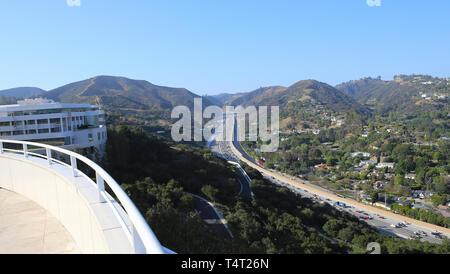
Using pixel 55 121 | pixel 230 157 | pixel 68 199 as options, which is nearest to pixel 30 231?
pixel 68 199

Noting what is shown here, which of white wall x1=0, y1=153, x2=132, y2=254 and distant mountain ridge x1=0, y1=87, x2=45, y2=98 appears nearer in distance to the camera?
white wall x1=0, y1=153, x2=132, y2=254

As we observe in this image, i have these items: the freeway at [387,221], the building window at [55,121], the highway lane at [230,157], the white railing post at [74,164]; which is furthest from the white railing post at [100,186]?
the freeway at [387,221]

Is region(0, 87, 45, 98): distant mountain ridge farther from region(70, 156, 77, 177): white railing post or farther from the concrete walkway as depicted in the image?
region(70, 156, 77, 177): white railing post

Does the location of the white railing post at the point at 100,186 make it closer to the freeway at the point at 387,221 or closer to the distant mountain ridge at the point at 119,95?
the freeway at the point at 387,221

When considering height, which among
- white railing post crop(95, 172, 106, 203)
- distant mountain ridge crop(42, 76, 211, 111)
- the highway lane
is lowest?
the highway lane

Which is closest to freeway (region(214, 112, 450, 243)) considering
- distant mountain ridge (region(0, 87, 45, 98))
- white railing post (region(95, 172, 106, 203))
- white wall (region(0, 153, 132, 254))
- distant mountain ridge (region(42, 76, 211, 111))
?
white wall (region(0, 153, 132, 254))


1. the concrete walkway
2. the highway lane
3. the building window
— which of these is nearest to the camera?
the concrete walkway

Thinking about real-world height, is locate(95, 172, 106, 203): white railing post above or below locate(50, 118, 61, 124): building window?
below

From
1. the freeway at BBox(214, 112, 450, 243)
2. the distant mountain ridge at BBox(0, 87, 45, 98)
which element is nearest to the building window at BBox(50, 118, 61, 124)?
the freeway at BBox(214, 112, 450, 243)

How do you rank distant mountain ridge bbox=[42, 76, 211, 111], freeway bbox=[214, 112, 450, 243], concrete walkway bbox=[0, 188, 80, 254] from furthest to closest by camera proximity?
1. distant mountain ridge bbox=[42, 76, 211, 111]
2. freeway bbox=[214, 112, 450, 243]
3. concrete walkway bbox=[0, 188, 80, 254]
